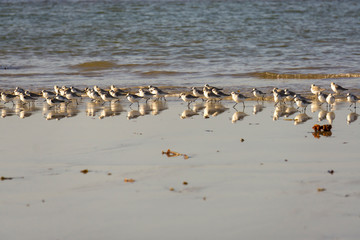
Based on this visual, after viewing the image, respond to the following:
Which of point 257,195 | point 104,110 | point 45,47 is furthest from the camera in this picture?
point 45,47

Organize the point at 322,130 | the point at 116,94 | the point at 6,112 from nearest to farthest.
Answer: the point at 322,130
the point at 6,112
the point at 116,94

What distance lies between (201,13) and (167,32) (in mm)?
9371

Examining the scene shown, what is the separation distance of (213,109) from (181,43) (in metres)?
15.5

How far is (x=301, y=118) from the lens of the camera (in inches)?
562

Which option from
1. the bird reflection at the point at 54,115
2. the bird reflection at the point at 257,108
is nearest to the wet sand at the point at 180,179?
the bird reflection at the point at 54,115

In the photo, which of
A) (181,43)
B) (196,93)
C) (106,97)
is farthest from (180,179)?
(181,43)

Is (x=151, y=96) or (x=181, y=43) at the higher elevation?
(x=151, y=96)

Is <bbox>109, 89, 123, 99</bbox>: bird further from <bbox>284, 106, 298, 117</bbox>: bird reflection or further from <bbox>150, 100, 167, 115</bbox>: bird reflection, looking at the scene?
<bbox>284, 106, 298, 117</bbox>: bird reflection

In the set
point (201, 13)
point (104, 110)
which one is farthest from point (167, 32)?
point (104, 110)

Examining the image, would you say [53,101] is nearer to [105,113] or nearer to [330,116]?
[105,113]

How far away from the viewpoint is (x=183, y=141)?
471 inches

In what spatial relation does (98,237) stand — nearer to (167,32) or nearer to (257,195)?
(257,195)

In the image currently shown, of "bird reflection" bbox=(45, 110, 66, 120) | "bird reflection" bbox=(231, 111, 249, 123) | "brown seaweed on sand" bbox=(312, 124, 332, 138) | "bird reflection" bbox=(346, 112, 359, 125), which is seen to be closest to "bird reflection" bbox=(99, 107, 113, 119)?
"bird reflection" bbox=(45, 110, 66, 120)

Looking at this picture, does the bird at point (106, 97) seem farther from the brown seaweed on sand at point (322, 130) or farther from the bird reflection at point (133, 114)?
the brown seaweed on sand at point (322, 130)
